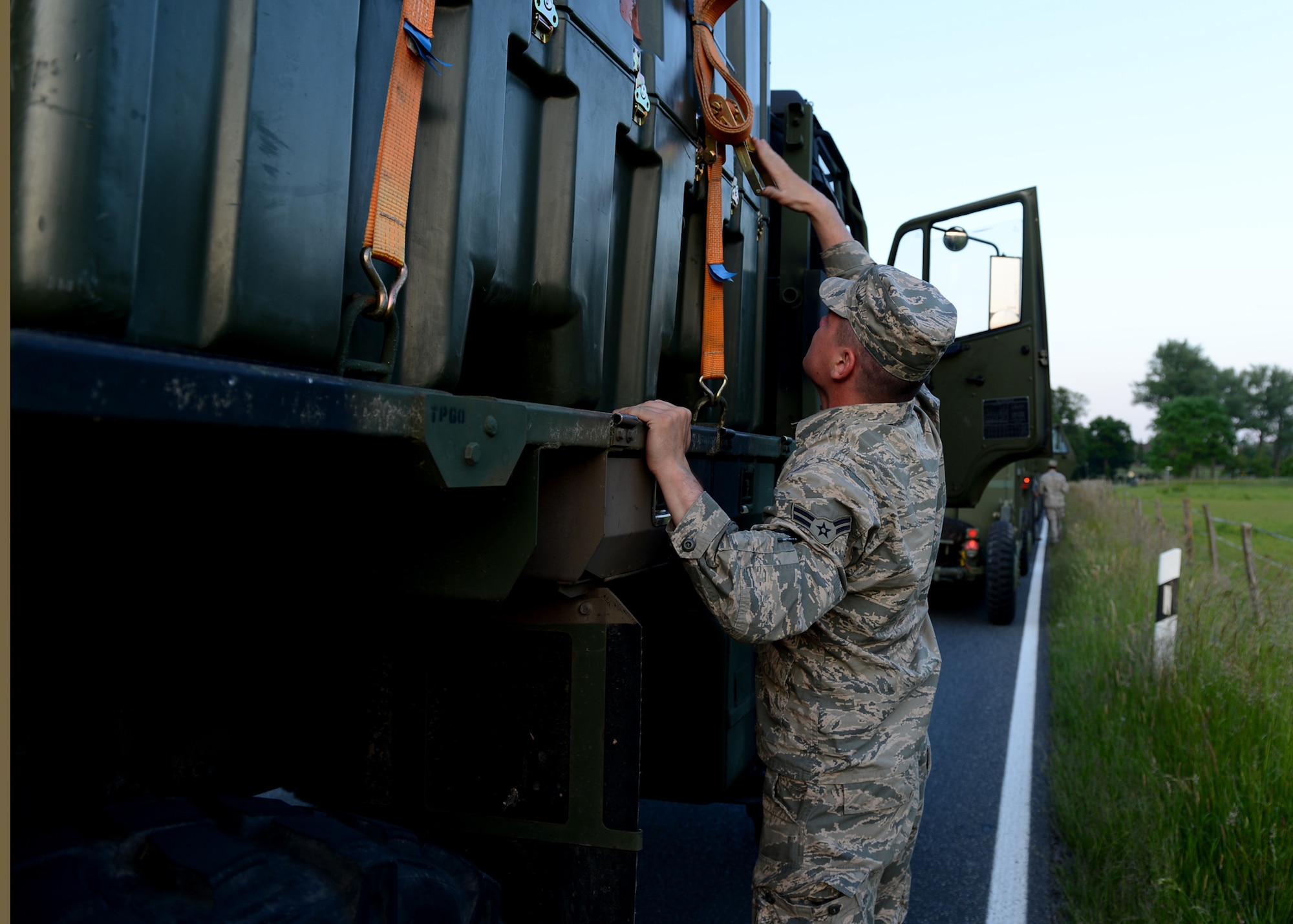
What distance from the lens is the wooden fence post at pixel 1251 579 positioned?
17.7 feet

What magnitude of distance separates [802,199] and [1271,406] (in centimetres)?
12066

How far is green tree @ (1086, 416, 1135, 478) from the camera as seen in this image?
346 feet

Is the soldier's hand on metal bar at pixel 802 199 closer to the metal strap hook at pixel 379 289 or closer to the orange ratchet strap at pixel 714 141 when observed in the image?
the orange ratchet strap at pixel 714 141

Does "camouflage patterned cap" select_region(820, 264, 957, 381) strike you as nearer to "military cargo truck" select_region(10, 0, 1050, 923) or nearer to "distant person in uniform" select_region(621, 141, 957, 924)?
"distant person in uniform" select_region(621, 141, 957, 924)

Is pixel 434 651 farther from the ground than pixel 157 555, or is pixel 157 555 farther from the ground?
pixel 157 555

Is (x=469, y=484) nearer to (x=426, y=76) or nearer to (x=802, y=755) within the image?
(x=426, y=76)

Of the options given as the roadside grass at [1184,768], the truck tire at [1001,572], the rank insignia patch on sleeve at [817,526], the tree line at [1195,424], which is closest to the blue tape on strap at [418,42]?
the rank insignia patch on sleeve at [817,526]

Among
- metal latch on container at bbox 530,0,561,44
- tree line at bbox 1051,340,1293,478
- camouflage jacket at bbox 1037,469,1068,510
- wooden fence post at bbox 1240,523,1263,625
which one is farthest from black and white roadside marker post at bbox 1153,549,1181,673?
tree line at bbox 1051,340,1293,478

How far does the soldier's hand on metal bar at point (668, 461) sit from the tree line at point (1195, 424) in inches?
3721

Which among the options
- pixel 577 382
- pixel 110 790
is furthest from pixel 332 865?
pixel 577 382

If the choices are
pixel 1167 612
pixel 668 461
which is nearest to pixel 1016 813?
pixel 1167 612

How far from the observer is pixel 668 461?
1878 millimetres

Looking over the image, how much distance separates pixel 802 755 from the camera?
7.30 feet

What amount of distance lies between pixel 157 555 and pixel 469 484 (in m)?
0.61
